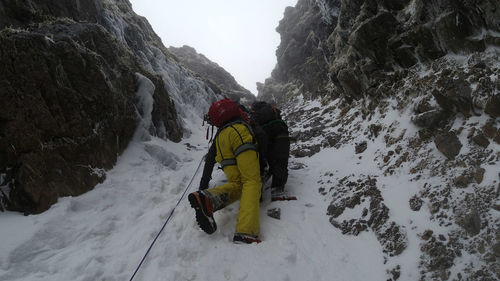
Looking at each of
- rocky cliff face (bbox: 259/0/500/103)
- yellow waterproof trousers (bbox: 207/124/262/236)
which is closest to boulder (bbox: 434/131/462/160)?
rocky cliff face (bbox: 259/0/500/103)

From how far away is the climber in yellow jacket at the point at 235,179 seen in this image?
4.68 metres

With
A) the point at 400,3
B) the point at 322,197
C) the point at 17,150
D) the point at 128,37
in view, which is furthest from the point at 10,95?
the point at 128,37

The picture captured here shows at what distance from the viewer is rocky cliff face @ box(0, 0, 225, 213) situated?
17.9ft

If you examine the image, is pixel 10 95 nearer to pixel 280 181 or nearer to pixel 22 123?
pixel 22 123

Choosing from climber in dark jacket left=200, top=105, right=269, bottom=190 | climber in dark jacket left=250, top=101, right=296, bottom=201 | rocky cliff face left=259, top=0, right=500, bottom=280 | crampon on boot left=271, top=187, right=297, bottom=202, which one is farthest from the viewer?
climber in dark jacket left=250, top=101, right=296, bottom=201

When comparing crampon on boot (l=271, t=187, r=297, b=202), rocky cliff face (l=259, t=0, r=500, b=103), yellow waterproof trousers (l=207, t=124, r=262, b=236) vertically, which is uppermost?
rocky cliff face (l=259, t=0, r=500, b=103)

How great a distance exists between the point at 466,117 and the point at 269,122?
12.8ft

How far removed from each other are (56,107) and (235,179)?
4602mm

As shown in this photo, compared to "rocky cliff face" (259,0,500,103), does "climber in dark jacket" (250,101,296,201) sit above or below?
below

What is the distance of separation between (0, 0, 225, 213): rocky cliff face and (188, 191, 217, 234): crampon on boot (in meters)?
3.20

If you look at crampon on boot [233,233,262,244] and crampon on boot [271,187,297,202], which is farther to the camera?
crampon on boot [271,187,297,202]

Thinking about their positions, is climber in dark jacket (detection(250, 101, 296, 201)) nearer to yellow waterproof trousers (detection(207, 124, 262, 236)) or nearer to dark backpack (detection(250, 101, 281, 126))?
dark backpack (detection(250, 101, 281, 126))

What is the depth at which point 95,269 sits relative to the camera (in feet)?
13.0

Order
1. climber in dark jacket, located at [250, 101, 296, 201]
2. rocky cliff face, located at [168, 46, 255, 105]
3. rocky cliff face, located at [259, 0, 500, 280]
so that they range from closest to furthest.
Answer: rocky cliff face, located at [259, 0, 500, 280] < climber in dark jacket, located at [250, 101, 296, 201] < rocky cliff face, located at [168, 46, 255, 105]
